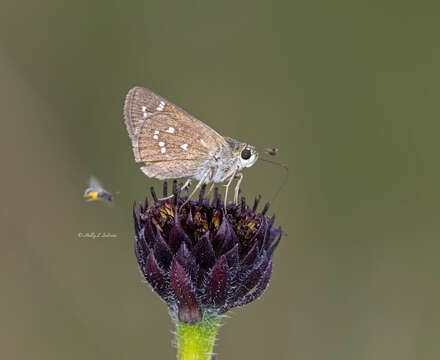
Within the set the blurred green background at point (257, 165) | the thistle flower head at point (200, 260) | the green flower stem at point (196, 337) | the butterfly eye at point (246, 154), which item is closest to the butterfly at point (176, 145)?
the butterfly eye at point (246, 154)

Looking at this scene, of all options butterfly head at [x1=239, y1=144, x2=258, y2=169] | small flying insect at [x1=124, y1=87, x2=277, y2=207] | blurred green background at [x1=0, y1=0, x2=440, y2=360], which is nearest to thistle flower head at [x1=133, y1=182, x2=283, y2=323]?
small flying insect at [x1=124, y1=87, x2=277, y2=207]

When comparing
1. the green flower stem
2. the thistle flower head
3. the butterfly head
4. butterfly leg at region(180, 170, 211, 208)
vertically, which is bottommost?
the green flower stem

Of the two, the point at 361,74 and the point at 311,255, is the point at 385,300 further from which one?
the point at 361,74

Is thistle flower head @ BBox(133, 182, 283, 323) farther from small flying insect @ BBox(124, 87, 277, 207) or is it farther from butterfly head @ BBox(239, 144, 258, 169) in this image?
butterfly head @ BBox(239, 144, 258, 169)

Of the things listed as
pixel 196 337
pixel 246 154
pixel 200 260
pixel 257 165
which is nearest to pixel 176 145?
pixel 246 154

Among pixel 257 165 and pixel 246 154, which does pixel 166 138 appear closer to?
pixel 246 154

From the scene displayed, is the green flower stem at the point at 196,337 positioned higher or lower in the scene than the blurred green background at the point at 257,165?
lower

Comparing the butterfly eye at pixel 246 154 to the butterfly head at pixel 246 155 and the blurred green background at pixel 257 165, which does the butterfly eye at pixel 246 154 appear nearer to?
the butterfly head at pixel 246 155
